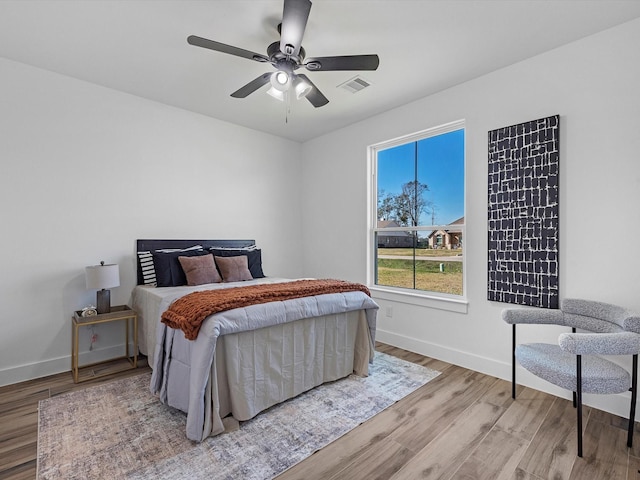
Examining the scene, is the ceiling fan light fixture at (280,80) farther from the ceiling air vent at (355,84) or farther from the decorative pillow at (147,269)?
the decorative pillow at (147,269)

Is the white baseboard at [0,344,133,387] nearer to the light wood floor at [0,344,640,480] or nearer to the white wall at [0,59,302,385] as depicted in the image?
the white wall at [0,59,302,385]

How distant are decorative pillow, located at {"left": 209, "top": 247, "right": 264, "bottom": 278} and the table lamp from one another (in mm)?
995

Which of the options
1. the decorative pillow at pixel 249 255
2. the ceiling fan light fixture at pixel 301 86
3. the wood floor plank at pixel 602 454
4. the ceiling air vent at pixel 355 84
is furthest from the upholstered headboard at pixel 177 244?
the wood floor plank at pixel 602 454

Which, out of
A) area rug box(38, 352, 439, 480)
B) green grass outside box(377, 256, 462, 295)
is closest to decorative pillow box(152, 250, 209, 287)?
area rug box(38, 352, 439, 480)

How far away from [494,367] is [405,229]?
1593 millimetres

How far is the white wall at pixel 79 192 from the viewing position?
9.00 ft

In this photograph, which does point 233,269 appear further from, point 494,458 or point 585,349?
point 585,349

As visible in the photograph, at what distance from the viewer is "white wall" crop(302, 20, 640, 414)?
221 cm

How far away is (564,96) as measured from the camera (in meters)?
2.46

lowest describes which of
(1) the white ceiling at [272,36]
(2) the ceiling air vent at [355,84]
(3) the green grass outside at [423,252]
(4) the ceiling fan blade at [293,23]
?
(3) the green grass outside at [423,252]

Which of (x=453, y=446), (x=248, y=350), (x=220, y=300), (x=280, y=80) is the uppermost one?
(x=280, y=80)

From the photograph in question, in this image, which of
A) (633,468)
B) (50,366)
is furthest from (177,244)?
(633,468)

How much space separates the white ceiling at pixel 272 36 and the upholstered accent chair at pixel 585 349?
6.42 feet

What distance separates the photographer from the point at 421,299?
3393 millimetres
